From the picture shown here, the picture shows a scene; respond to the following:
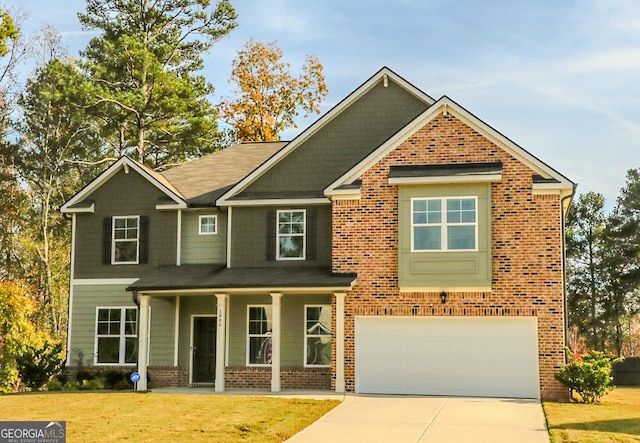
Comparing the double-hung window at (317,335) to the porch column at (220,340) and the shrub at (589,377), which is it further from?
the shrub at (589,377)

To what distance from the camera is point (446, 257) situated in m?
21.0

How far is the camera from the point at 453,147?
851 inches

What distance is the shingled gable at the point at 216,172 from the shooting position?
25.2 meters

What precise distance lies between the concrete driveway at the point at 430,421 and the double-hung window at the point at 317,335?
3151 millimetres

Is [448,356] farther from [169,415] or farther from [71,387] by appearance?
[71,387]

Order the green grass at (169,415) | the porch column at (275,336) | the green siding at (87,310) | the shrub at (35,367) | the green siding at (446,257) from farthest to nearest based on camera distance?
the green siding at (87,310) → the shrub at (35,367) → the porch column at (275,336) → the green siding at (446,257) → the green grass at (169,415)

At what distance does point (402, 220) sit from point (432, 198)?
Result: 93 centimetres

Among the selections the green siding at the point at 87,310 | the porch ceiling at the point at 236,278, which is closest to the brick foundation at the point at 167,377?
the green siding at the point at 87,310

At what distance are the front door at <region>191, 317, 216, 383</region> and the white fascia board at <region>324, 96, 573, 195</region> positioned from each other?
5.53m

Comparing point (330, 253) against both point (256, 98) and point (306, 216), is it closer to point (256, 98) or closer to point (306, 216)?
point (306, 216)

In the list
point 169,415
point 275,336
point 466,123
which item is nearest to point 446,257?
point 466,123

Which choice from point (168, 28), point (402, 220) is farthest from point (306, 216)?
point (168, 28)

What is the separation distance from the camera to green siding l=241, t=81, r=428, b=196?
24266 millimetres

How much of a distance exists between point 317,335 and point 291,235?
2913mm
